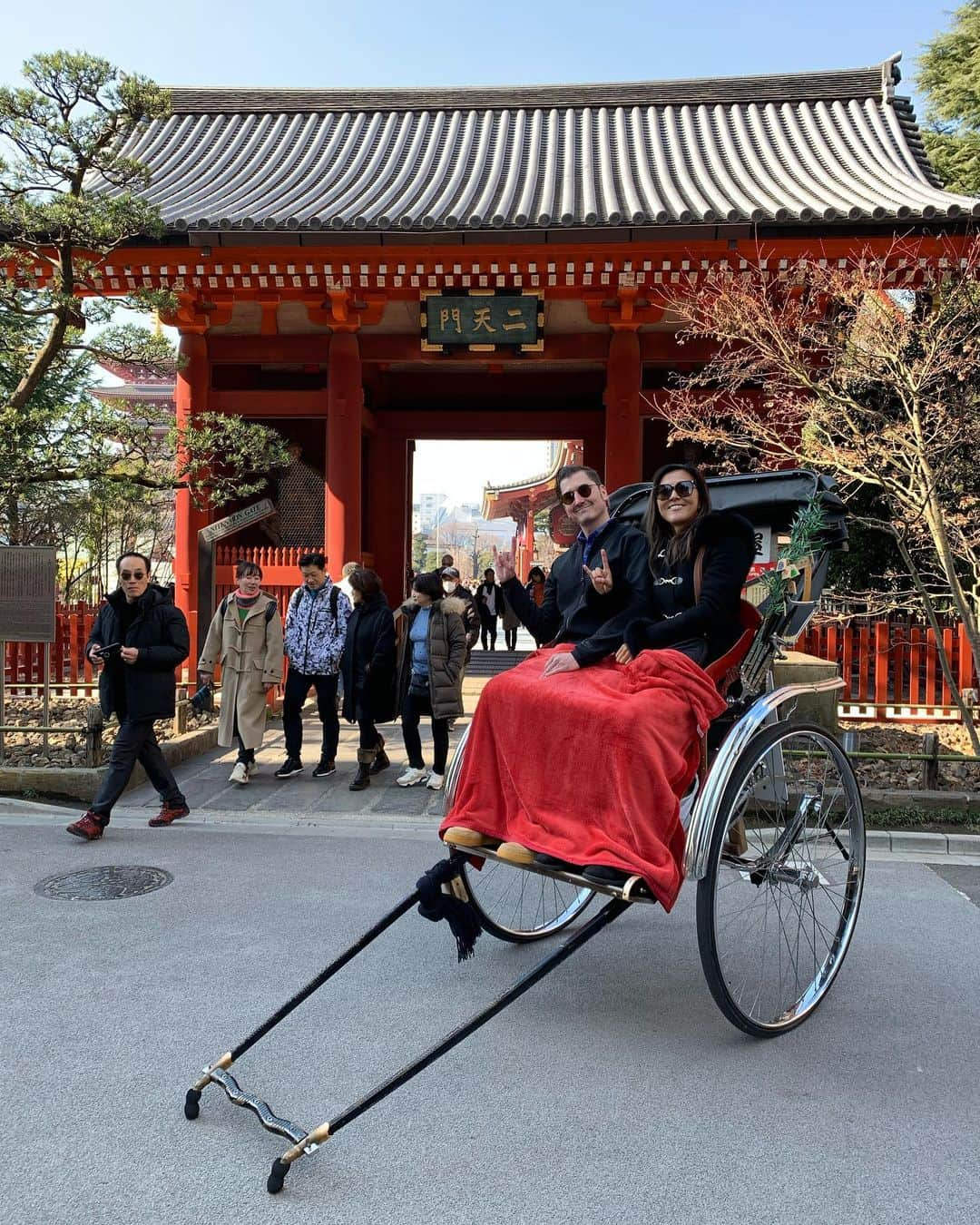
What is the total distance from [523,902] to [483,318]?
21.7 ft

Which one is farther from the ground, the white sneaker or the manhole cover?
the white sneaker

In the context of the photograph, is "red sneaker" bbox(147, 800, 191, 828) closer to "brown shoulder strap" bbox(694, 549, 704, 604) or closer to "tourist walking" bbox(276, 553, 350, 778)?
"tourist walking" bbox(276, 553, 350, 778)

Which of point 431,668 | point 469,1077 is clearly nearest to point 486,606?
point 431,668

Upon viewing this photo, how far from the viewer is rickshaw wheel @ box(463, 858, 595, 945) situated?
356 centimetres

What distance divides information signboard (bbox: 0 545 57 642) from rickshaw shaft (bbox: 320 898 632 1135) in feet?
16.8

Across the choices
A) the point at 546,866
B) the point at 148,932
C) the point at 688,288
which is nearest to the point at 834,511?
the point at 546,866

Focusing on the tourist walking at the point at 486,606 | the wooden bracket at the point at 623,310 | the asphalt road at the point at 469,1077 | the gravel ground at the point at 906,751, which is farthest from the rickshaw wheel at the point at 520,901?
the tourist walking at the point at 486,606

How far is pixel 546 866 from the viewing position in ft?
8.63

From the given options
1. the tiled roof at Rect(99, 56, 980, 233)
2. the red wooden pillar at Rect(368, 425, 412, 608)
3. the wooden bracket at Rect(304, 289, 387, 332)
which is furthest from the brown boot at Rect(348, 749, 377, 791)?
the red wooden pillar at Rect(368, 425, 412, 608)

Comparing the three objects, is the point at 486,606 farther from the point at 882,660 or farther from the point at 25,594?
the point at 25,594

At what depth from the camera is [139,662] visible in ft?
17.0

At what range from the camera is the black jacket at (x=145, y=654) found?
17.1ft

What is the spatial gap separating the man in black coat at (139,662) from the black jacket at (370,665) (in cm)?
125

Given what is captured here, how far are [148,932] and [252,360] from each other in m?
7.73
